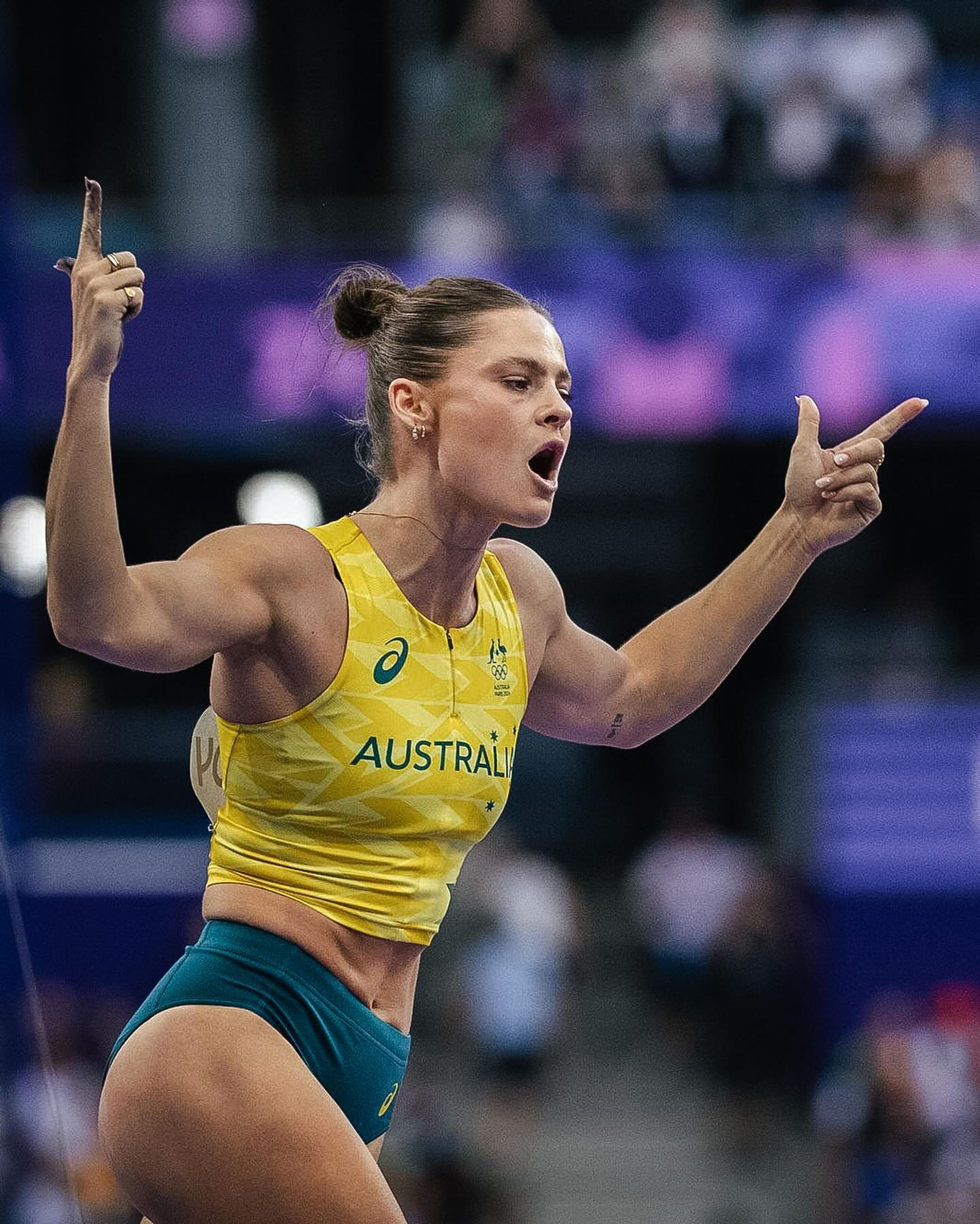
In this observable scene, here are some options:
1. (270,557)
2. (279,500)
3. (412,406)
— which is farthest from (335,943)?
(279,500)

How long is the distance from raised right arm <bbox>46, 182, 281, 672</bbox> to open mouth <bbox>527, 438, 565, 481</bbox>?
2.11 feet

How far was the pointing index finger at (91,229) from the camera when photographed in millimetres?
2555

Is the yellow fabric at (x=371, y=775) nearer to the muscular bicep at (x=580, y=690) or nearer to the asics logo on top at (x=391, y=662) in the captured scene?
the asics logo on top at (x=391, y=662)

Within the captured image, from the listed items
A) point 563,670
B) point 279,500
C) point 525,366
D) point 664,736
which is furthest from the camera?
point 664,736

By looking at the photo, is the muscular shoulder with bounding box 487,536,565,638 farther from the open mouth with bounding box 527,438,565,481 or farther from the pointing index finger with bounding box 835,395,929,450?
the pointing index finger with bounding box 835,395,929,450

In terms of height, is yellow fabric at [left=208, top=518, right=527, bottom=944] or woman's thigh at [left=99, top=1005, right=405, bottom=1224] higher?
yellow fabric at [left=208, top=518, right=527, bottom=944]

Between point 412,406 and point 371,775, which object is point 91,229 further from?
point 371,775

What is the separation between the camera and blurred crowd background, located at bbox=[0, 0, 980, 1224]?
32.0 ft

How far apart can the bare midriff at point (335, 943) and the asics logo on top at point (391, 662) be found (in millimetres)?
355

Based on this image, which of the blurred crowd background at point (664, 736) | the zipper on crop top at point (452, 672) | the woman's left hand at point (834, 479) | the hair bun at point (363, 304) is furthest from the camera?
the blurred crowd background at point (664, 736)

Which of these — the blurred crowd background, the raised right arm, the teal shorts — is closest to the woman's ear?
the raised right arm

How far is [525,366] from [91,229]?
77cm

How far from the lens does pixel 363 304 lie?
3.26 metres

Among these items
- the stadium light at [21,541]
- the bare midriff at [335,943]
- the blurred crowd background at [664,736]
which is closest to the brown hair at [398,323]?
the bare midriff at [335,943]
